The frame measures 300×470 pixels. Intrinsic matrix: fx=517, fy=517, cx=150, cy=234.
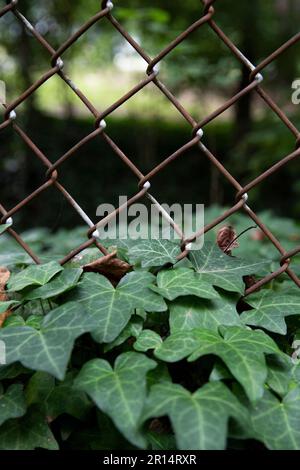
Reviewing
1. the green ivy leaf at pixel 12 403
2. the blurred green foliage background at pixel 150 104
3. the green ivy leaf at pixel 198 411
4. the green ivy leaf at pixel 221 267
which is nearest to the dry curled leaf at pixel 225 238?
the green ivy leaf at pixel 221 267

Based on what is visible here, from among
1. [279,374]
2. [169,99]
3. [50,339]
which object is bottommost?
[279,374]

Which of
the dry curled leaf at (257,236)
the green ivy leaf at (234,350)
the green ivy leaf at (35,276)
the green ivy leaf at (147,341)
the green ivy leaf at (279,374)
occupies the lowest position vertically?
the dry curled leaf at (257,236)

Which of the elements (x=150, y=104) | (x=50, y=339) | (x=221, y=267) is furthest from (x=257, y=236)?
(x=150, y=104)

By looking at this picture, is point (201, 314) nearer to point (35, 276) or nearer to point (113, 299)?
point (113, 299)

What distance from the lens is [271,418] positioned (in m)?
0.82

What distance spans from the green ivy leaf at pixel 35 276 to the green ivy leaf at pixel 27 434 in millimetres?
247

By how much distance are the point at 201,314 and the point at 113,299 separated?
0.17 meters

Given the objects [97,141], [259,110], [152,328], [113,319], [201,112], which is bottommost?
[259,110]

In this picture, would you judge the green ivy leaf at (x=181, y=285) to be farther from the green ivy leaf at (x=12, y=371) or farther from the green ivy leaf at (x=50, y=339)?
the green ivy leaf at (x=12, y=371)

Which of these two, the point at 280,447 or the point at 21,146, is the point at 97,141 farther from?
the point at 280,447

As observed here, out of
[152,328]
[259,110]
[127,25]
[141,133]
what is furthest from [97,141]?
[152,328]

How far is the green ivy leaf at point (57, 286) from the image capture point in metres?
0.97

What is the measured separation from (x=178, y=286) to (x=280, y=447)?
333mm

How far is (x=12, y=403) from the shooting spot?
2.82 ft
